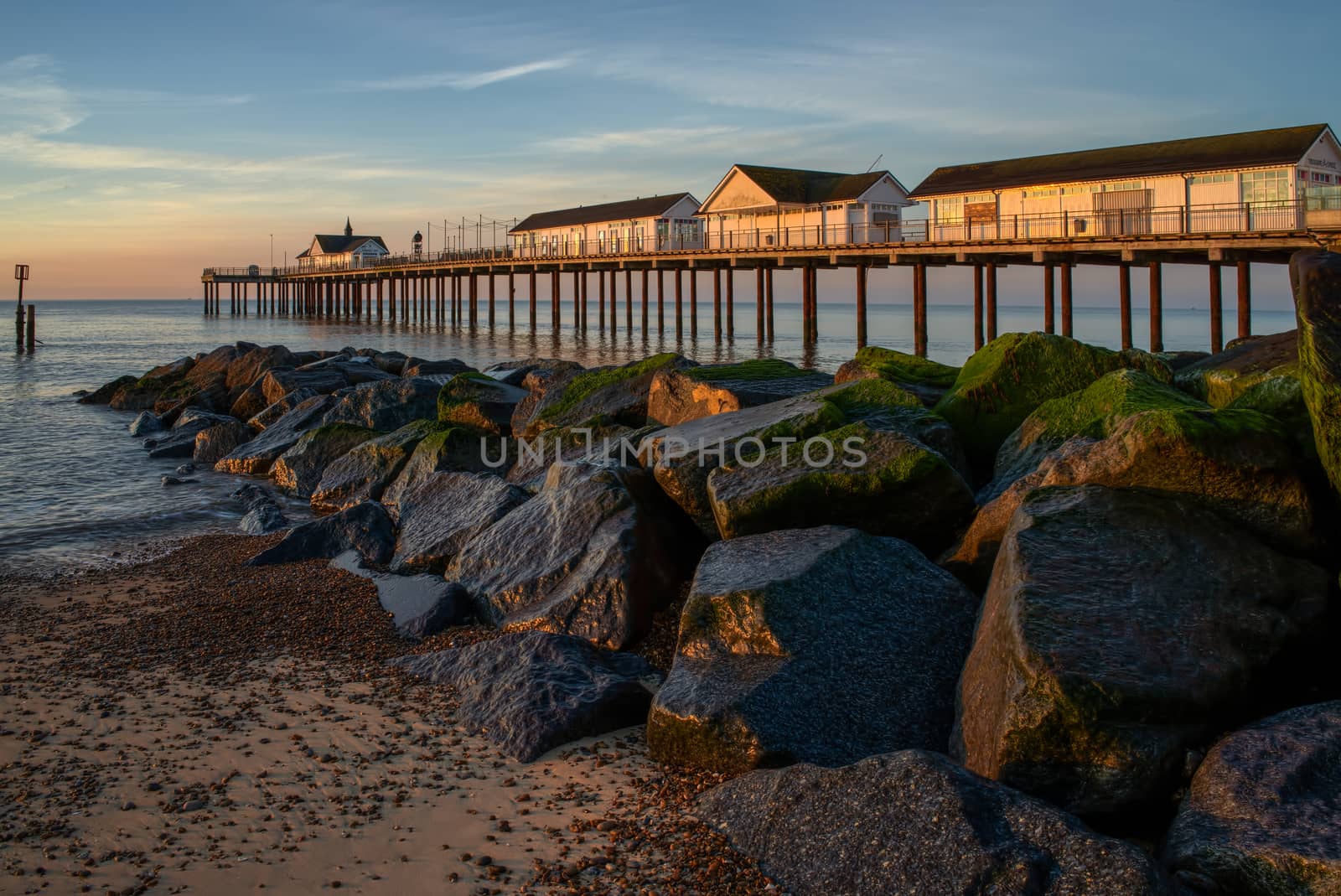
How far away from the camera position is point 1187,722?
427cm

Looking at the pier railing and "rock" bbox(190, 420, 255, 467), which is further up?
the pier railing

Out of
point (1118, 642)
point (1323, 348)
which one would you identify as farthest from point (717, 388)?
point (1118, 642)

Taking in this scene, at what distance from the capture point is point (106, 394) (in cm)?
2600

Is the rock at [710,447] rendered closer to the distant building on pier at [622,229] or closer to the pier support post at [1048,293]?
the pier support post at [1048,293]

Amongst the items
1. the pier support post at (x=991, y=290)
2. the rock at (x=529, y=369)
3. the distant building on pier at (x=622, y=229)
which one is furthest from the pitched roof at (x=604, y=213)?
the rock at (x=529, y=369)

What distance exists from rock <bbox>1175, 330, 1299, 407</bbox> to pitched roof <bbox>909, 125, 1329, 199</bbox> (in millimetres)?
23464

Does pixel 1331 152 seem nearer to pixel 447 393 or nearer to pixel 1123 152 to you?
pixel 1123 152

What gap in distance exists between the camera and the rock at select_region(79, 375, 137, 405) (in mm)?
25672

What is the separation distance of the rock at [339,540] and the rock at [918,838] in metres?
5.74

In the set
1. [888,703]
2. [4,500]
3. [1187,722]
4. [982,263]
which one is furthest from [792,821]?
[982,263]

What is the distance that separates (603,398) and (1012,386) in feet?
14.3

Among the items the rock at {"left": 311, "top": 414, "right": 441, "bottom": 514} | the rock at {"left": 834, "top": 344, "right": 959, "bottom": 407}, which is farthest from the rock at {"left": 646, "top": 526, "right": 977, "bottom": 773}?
the rock at {"left": 311, "top": 414, "right": 441, "bottom": 514}

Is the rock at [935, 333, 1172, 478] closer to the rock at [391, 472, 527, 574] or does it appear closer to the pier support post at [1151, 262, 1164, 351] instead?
the rock at [391, 472, 527, 574]

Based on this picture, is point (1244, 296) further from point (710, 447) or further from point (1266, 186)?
point (710, 447)
